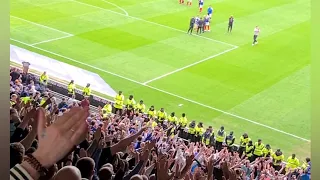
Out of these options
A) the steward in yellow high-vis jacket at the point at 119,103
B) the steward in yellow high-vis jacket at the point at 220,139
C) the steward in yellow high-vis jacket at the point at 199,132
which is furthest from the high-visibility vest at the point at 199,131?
the steward in yellow high-vis jacket at the point at 119,103

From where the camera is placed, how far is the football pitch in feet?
43.1

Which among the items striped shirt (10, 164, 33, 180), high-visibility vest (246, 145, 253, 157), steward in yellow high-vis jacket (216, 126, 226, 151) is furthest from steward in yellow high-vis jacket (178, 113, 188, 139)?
striped shirt (10, 164, 33, 180)

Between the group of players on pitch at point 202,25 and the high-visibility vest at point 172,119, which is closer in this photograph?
the high-visibility vest at point 172,119

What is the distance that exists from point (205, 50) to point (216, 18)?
13.9ft

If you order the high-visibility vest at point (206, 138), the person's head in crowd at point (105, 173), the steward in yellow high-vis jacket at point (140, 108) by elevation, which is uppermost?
the person's head in crowd at point (105, 173)

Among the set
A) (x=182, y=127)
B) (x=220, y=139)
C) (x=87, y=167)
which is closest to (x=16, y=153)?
(x=87, y=167)

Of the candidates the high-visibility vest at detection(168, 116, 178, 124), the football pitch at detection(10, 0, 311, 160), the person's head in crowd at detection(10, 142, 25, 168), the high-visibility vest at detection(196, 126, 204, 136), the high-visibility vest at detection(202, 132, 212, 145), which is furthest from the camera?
the football pitch at detection(10, 0, 311, 160)

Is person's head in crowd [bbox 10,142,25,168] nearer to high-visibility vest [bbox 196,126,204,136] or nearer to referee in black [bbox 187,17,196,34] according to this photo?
high-visibility vest [bbox 196,126,204,136]

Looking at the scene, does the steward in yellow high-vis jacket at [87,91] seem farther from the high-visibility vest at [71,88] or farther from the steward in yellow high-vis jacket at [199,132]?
the steward in yellow high-vis jacket at [199,132]

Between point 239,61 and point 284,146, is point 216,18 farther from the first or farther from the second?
point 284,146

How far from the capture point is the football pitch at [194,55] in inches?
517

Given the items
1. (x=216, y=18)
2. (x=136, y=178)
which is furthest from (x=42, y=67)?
(x=136, y=178)

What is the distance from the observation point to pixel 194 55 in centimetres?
1688

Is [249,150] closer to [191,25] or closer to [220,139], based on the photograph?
[220,139]
